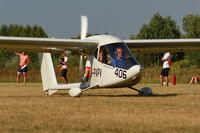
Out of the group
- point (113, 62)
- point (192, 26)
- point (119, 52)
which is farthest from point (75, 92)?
point (192, 26)

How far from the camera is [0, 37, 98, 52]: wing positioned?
1856cm

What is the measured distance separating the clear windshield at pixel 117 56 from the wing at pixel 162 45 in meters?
1.68

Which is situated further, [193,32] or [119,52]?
[193,32]

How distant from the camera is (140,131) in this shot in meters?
8.52

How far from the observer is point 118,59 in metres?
17.5

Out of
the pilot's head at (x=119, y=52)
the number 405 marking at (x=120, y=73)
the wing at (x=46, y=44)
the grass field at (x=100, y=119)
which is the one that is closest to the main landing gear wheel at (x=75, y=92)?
the number 405 marking at (x=120, y=73)

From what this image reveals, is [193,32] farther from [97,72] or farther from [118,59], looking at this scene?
[118,59]

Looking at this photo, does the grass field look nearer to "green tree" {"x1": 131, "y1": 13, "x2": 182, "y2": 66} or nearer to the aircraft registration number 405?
the aircraft registration number 405

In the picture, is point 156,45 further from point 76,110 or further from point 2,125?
point 2,125

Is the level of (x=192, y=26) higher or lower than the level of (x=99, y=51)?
higher

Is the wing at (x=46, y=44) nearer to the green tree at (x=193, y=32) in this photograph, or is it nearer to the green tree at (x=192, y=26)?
the green tree at (x=193, y=32)

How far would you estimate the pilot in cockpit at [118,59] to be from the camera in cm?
1731

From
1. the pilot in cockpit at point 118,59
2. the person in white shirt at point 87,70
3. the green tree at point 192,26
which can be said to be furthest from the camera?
the green tree at point 192,26

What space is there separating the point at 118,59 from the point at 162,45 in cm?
379
